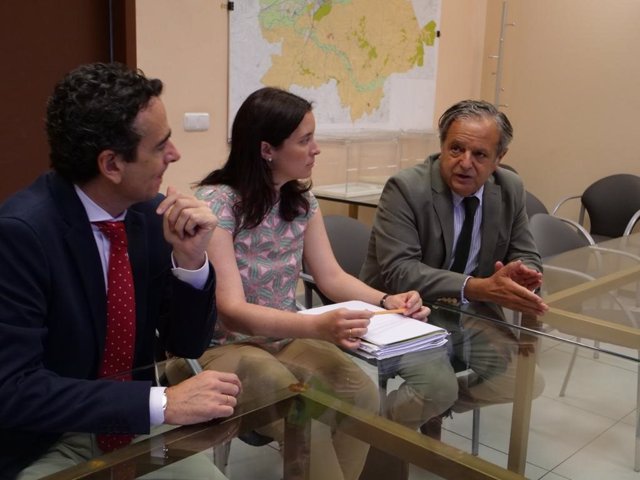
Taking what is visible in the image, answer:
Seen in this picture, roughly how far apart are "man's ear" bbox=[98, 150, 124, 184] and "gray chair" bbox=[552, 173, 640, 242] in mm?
3738

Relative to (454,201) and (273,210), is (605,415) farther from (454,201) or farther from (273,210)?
(273,210)

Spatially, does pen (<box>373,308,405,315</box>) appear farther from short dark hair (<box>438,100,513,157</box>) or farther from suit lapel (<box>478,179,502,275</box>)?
short dark hair (<box>438,100,513,157</box>)

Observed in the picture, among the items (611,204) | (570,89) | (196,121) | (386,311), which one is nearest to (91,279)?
(386,311)

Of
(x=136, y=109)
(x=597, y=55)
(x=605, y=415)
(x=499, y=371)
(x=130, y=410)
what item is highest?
Answer: (x=597, y=55)

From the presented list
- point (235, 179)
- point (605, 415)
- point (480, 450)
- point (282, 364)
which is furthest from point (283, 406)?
point (605, 415)

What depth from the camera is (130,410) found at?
1.18m

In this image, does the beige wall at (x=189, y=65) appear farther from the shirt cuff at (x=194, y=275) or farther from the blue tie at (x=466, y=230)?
the shirt cuff at (x=194, y=275)

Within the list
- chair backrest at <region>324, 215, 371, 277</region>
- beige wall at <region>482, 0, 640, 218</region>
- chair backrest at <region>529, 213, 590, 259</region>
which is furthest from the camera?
beige wall at <region>482, 0, 640, 218</region>

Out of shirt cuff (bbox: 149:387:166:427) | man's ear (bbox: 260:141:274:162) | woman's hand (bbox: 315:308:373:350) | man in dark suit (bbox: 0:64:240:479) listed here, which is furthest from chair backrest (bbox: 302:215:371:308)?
shirt cuff (bbox: 149:387:166:427)

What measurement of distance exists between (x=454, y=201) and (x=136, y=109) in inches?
51.4

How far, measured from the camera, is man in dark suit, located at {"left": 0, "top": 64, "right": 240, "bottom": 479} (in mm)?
1173

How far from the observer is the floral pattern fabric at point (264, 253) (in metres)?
1.86

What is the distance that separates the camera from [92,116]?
1.29 m

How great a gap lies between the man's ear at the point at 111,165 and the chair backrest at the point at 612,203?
389 centimetres
